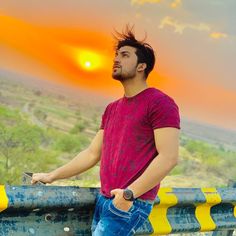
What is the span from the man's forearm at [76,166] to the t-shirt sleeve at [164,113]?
595 mm

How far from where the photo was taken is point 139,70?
2.56 m

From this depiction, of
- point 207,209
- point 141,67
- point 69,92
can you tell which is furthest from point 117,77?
point 69,92

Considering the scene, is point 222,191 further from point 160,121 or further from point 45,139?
point 45,139

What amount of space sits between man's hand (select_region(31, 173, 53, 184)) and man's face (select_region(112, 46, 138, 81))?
2.32 ft

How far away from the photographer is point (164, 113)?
7.64ft

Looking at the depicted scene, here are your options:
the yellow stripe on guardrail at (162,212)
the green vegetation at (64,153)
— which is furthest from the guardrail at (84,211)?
the green vegetation at (64,153)

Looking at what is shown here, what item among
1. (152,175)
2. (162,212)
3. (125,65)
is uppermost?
(125,65)

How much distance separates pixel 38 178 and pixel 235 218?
1.58 metres

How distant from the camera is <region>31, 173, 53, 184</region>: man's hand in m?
2.67

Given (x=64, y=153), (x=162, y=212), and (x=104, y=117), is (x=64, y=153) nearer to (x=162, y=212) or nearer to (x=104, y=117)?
(x=162, y=212)

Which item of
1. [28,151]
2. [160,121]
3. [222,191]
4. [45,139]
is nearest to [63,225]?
[160,121]

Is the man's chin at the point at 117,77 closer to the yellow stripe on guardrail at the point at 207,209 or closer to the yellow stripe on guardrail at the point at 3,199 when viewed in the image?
the yellow stripe on guardrail at the point at 3,199

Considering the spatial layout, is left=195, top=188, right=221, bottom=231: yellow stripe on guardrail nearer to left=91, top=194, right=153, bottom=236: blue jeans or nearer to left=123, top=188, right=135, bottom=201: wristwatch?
left=91, top=194, right=153, bottom=236: blue jeans

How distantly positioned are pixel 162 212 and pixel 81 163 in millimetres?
625
